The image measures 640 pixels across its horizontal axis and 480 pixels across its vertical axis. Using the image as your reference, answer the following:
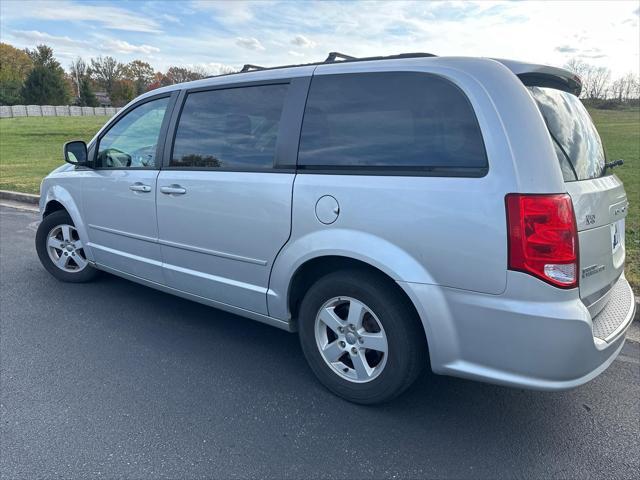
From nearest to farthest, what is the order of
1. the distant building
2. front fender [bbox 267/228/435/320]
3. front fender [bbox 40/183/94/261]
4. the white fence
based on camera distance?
front fender [bbox 267/228/435/320] < front fender [bbox 40/183/94/261] < the white fence < the distant building

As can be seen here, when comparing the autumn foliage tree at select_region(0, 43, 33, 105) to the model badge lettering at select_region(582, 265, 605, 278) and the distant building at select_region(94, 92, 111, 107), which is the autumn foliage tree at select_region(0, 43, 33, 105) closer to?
the distant building at select_region(94, 92, 111, 107)

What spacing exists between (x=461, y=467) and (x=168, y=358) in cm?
200

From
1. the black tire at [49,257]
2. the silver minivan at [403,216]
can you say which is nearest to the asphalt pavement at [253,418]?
the silver minivan at [403,216]

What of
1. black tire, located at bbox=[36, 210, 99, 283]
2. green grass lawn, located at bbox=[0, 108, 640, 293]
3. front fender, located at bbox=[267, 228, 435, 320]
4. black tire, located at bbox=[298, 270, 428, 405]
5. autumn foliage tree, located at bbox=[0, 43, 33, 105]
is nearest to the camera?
front fender, located at bbox=[267, 228, 435, 320]

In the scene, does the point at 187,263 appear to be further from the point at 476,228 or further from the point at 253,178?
the point at 476,228

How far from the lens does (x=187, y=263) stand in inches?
136

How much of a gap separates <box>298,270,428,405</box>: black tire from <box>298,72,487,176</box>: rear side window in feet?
2.02

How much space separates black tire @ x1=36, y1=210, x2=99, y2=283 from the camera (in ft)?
15.1

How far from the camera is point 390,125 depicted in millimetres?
2523

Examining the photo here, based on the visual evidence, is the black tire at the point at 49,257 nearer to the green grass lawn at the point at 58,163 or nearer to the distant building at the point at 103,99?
the green grass lawn at the point at 58,163

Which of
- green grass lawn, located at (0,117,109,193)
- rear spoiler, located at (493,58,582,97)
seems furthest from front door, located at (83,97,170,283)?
green grass lawn, located at (0,117,109,193)

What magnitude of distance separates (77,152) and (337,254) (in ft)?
9.13

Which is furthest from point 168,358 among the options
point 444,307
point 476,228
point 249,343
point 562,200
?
point 562,200

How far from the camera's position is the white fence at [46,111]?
51775mm
